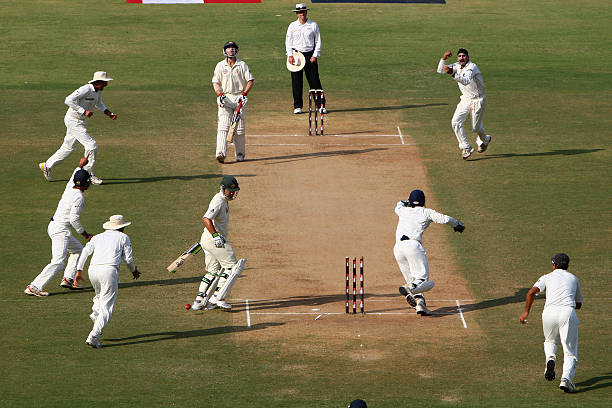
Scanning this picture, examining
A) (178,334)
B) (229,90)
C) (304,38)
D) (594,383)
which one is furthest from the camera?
(304,38)

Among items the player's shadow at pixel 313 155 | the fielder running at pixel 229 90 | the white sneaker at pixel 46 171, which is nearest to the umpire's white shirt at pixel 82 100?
the white sneaker at pixel 46 171

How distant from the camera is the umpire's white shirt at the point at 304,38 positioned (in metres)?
27.7

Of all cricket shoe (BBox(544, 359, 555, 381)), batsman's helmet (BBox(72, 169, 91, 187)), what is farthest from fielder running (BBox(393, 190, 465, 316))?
batsman's helmet (BBox(72, 169, 91, 187))

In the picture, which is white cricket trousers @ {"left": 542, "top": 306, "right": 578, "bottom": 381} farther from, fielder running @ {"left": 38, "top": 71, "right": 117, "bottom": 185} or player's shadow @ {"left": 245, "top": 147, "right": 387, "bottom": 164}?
player's shadow @ {"left": 245, "top": 147, "right": 387, "bottom": 164}

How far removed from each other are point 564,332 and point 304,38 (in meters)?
15.0

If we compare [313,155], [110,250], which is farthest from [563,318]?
[313,155]

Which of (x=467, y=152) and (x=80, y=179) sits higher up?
(x=467, y=152)

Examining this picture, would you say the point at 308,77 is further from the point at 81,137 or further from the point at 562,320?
the point at 562,320

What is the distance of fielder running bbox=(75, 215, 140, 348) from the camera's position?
1566 centimetres

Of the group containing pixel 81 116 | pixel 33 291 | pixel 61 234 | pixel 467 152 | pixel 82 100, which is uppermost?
pixel 82 100

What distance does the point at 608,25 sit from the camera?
40.2 m

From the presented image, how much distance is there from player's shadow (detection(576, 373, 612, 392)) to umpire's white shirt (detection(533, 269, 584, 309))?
3.47 ft

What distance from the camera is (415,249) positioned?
1692 centimetres

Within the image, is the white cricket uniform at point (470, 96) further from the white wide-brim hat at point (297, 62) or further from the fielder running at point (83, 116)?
the fielder running at point (83, 116)
